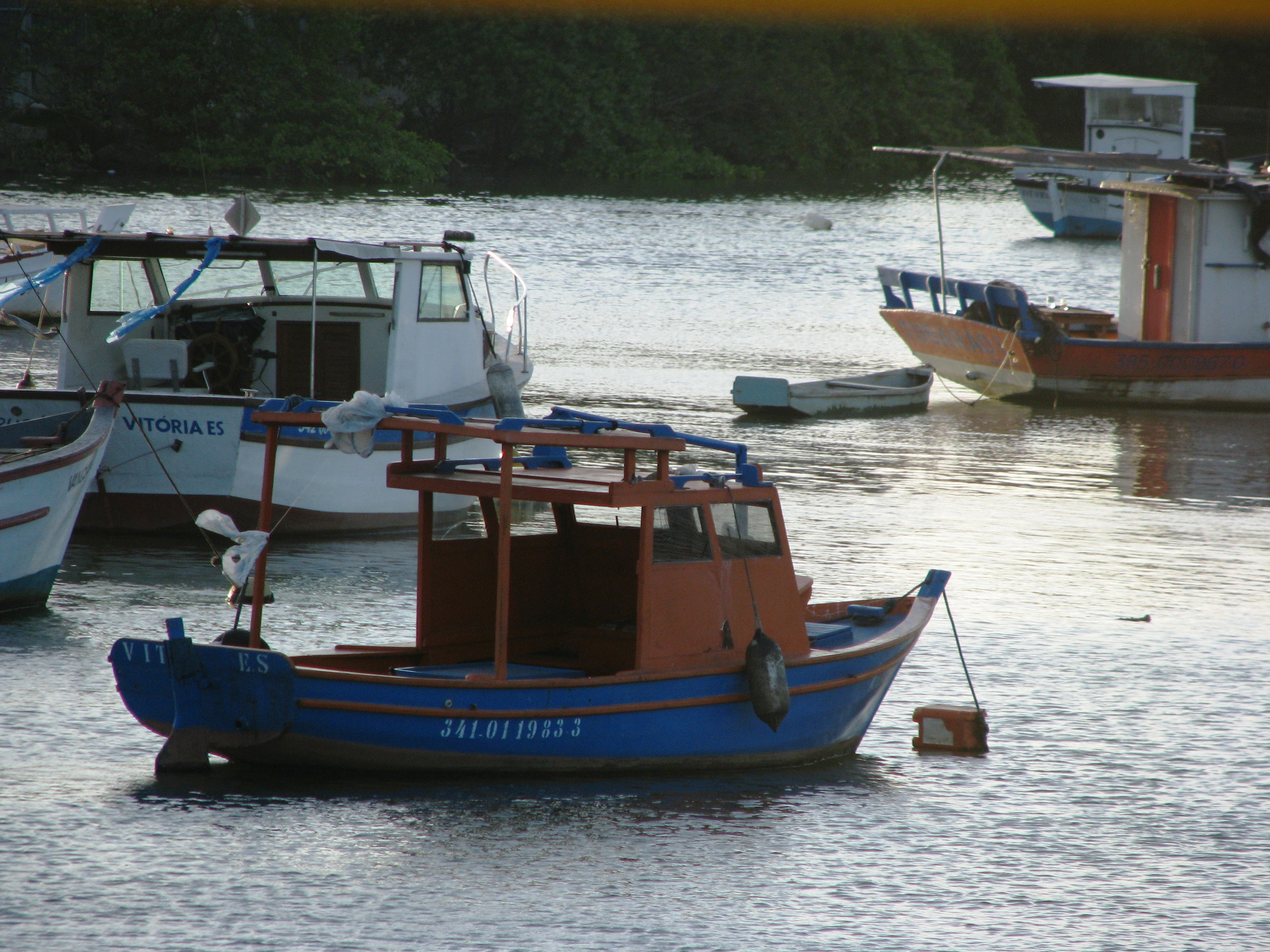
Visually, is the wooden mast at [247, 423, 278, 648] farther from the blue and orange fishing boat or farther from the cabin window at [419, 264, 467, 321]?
the cabin window at [419, 264, 467, 321]

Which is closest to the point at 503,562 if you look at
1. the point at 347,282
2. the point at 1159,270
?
the point at 347,282

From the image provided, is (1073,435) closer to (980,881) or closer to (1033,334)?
(1033,334)

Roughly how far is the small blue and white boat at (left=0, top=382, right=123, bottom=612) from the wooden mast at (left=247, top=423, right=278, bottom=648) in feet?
11.1

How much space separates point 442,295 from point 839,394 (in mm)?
8910

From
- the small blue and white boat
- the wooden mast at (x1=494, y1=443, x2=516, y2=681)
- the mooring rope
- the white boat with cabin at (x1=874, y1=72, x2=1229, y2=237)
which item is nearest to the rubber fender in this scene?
the small blue and white boat

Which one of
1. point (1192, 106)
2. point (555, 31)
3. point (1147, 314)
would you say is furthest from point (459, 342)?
point (555, 31)

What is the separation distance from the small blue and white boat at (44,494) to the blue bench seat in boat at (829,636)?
5598 mm

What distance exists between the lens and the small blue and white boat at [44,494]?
39.5 ft

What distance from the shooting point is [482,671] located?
9703 millimetres

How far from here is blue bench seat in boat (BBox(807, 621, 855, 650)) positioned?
10219mm

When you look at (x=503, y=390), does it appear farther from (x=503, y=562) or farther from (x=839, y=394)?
(x=503, y=562)

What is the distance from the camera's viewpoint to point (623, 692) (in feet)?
29.3

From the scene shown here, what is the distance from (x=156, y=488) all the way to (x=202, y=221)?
119 ft

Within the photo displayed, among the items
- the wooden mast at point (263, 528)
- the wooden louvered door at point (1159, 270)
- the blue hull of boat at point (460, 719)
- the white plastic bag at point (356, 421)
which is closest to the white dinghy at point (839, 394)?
the wooden louvered door at point (1159, 270)
